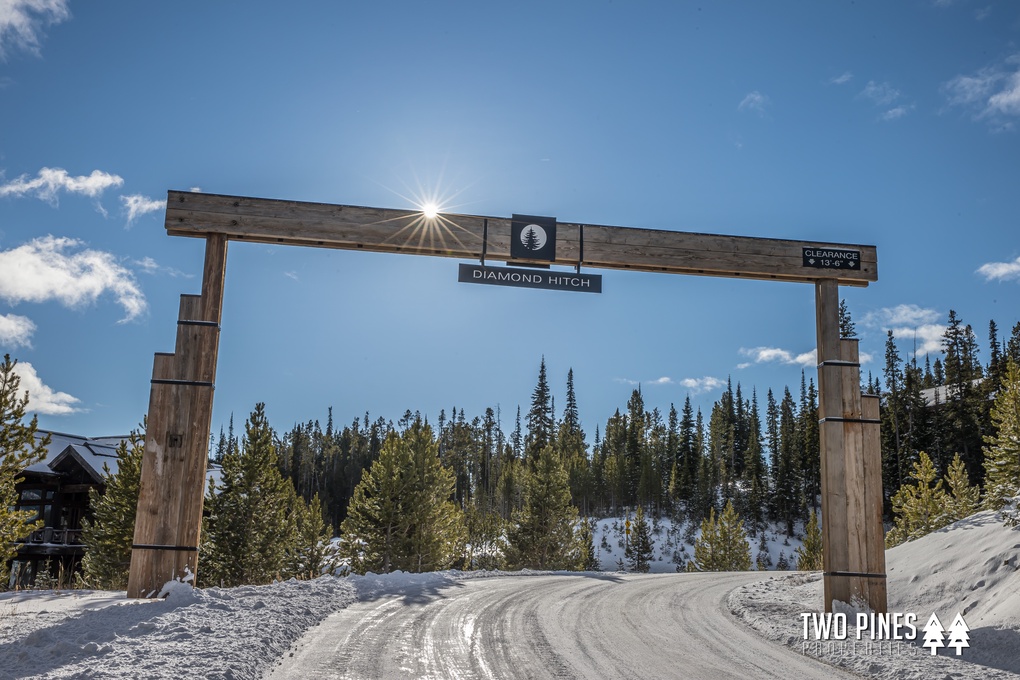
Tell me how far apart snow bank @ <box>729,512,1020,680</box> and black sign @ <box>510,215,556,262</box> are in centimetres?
659

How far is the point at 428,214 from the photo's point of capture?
464 inches

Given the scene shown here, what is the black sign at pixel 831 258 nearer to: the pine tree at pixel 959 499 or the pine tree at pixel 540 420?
the pine tree at pixel 959 499

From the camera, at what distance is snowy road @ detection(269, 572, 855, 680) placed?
7.27m

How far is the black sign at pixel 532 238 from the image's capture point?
11711mm

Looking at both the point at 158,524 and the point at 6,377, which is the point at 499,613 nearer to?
the point at 158,524

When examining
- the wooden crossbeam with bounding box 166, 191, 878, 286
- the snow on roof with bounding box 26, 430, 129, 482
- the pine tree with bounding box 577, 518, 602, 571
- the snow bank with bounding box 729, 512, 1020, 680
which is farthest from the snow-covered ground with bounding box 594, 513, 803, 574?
the wooden crossbeam with bounding box 166, 191, 878, 286

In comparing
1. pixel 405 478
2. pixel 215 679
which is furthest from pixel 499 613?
pixel 405 478

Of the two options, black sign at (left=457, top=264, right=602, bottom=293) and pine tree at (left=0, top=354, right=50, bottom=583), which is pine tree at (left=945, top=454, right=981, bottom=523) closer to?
black sign at (left=457, top=264, right=602, bottom=293)

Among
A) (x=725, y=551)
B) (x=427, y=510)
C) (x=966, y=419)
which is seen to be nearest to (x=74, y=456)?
(x=427, y=510)

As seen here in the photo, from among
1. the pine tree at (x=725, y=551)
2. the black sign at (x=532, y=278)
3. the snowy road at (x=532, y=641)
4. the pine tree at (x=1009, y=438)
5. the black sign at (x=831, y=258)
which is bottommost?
the pine tree at (x=725, y=551)

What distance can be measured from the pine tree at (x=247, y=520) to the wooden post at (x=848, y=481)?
21604mm

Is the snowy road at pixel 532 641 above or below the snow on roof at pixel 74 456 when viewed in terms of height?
below

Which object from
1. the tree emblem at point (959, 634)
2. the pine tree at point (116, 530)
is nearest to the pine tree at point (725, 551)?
the pine tree at point (116, 530)

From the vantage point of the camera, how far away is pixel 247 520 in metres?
26.8
